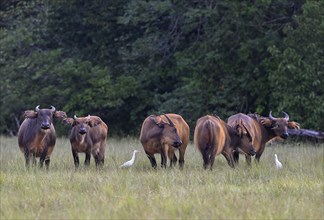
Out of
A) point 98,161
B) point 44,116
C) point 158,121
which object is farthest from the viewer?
point 98,161

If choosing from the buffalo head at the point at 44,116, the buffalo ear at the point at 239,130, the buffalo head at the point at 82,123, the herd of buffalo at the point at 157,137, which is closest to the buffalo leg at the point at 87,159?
the herd of buffalo at the point at 157,137

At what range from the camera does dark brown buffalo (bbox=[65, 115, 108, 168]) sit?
1709 cm

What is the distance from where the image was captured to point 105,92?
102ft

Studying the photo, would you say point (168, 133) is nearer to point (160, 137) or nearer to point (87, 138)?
point (160, 137)

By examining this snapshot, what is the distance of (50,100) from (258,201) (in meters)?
22.3

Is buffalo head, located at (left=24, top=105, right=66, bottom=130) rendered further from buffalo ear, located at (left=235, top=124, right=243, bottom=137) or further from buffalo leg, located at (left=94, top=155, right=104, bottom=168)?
buffalo ear, located at (left=235, top=124, right=243, bottom=137)

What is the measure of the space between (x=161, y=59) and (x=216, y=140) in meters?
15.1

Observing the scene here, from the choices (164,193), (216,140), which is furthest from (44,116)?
(164,193)

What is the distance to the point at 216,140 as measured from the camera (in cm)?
1644

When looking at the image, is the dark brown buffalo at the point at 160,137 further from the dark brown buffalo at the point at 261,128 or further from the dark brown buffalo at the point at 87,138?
the dark brown buffalo at the point at 261,128

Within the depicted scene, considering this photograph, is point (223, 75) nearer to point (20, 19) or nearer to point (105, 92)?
point (105, 92)

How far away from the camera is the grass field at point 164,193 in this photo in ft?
35.2

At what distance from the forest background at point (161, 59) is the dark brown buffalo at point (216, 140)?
9.50 m

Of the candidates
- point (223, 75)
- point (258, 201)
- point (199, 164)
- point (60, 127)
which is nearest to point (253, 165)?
point (199, 164)
